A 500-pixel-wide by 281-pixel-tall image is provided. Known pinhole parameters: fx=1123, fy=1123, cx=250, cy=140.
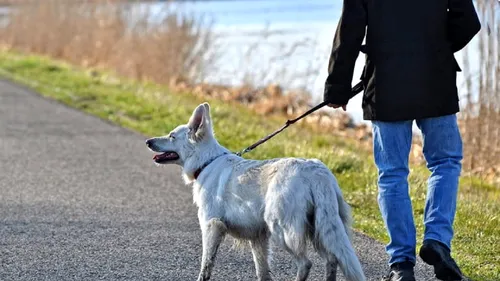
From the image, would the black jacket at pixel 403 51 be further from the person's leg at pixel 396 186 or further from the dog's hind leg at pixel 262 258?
the dog's hind leg at pixel 262 258

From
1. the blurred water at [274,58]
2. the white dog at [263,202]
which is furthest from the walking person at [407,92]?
the blurred water at [274,58]

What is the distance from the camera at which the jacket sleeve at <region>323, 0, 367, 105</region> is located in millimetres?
6391

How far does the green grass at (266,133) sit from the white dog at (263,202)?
4.14ft

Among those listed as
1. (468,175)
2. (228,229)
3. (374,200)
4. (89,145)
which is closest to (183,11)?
(89,145)

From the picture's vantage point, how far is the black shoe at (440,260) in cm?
640

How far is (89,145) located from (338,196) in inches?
287

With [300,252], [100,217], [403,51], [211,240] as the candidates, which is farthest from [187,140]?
[100,217]

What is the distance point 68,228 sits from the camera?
862 centimetres

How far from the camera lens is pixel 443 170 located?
6.54m

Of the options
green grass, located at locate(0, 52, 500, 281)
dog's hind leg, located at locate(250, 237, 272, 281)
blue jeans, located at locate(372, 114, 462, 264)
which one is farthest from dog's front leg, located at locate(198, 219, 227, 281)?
green grass, located at locate(0, 52, 500, 281)

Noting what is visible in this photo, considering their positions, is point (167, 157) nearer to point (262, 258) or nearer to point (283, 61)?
point (262, 258)

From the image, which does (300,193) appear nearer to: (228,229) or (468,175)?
(228,229)

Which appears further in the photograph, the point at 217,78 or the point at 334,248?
the point at 217,78

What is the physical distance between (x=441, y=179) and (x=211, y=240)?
1.40 metres
